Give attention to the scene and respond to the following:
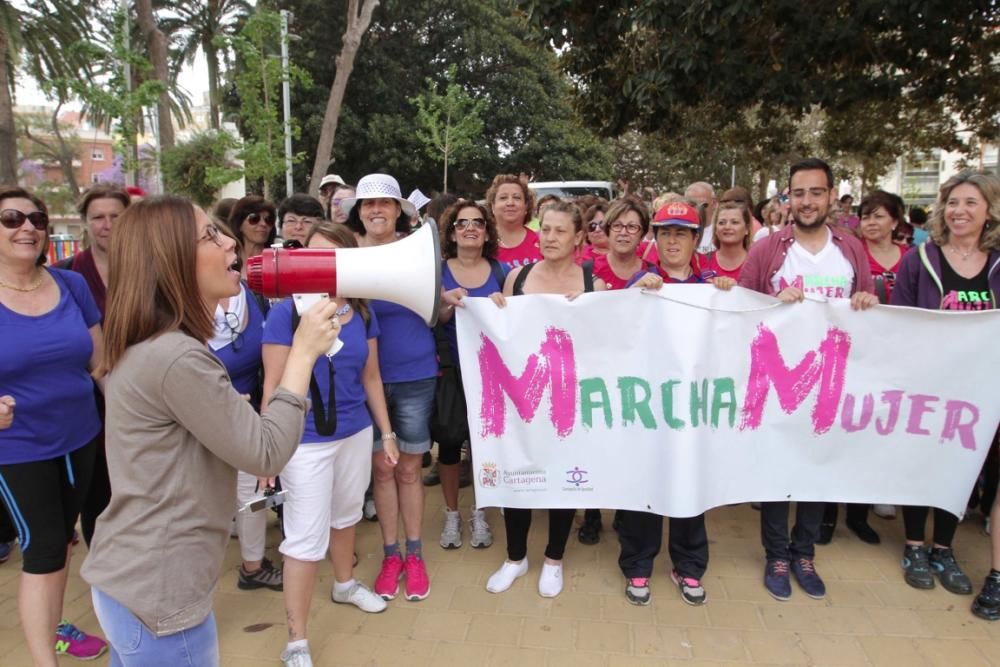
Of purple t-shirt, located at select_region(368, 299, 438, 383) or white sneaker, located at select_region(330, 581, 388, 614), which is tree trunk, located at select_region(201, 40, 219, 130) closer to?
purple t-shirt, located at select_region(368, 299, 438, 383)

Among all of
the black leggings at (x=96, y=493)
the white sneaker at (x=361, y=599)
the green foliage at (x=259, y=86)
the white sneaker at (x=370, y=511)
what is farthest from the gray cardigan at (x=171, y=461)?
the green foliage at (x=259, y=86)

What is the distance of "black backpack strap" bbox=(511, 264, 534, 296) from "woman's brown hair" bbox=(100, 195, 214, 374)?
1.93m

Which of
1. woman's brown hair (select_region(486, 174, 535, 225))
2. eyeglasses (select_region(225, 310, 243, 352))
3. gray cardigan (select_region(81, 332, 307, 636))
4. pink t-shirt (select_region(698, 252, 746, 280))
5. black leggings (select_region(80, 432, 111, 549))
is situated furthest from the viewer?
woman's brown hair (select_region(486, 174, 535, 225))

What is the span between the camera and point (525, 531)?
3252 mm

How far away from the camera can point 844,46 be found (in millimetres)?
5707

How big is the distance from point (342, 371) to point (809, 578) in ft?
7.75

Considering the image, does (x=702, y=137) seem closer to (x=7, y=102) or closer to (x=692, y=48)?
(x=692, y=48)

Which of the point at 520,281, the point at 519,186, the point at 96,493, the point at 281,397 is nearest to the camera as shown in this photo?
the point at 281,397

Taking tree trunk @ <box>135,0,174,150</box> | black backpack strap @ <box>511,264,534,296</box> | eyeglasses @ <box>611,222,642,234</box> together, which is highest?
tree trunk @ <box>135,0,174,150</box>

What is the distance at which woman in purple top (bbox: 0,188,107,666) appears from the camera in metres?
2.28

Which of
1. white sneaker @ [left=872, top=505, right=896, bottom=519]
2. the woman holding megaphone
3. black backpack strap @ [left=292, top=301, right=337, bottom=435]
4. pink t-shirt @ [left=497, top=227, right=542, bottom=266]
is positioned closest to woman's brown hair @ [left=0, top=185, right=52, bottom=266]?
black backpack strap @ [left=292, top=301, right=337, bottom=435]

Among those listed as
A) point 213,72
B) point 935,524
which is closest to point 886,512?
point 935,524

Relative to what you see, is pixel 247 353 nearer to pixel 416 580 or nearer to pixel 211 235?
pixel 416 580

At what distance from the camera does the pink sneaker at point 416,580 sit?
3076 millimetres
